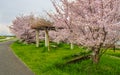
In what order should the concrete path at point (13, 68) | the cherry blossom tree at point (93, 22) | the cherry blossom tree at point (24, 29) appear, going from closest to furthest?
the cherry blossom tree at point (93, 22) → the concrete path at point (13, 68) → the cherry blossom tree at point (24, 29)

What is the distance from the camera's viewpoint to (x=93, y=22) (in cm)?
1184

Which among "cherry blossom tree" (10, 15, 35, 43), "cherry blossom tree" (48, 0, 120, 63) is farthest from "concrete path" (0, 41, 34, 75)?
"cherry blossom tree" (10, 15, 35, 43)

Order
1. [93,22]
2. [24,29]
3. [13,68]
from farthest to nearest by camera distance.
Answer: [24,29] < [13,68] < [93,22]

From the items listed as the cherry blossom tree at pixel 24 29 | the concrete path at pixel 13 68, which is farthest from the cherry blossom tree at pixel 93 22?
the cherry blossom tree at pixel 24 29

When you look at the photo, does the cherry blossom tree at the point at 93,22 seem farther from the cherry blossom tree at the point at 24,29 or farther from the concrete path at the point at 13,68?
the cherry blossom tree at the point at 24,29

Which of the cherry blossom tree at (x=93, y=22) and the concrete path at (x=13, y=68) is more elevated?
the cherry blossom tree at (x=93, y=22)

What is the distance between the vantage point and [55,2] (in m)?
13.3

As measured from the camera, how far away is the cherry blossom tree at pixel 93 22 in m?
11.7

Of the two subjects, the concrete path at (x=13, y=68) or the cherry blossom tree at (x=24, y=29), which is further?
the cherry blossom tree at (x=24, y=29)

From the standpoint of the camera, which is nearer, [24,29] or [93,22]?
[93,22]

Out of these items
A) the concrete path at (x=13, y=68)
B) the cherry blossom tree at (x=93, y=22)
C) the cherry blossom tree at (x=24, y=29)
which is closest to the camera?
the cherry blossom tree at (x=93, y=22)

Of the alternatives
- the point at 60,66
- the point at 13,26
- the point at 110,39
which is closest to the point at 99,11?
the point at 110,39

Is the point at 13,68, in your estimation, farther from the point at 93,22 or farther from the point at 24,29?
the point at 24,29

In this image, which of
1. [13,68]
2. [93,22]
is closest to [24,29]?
[13,68]
